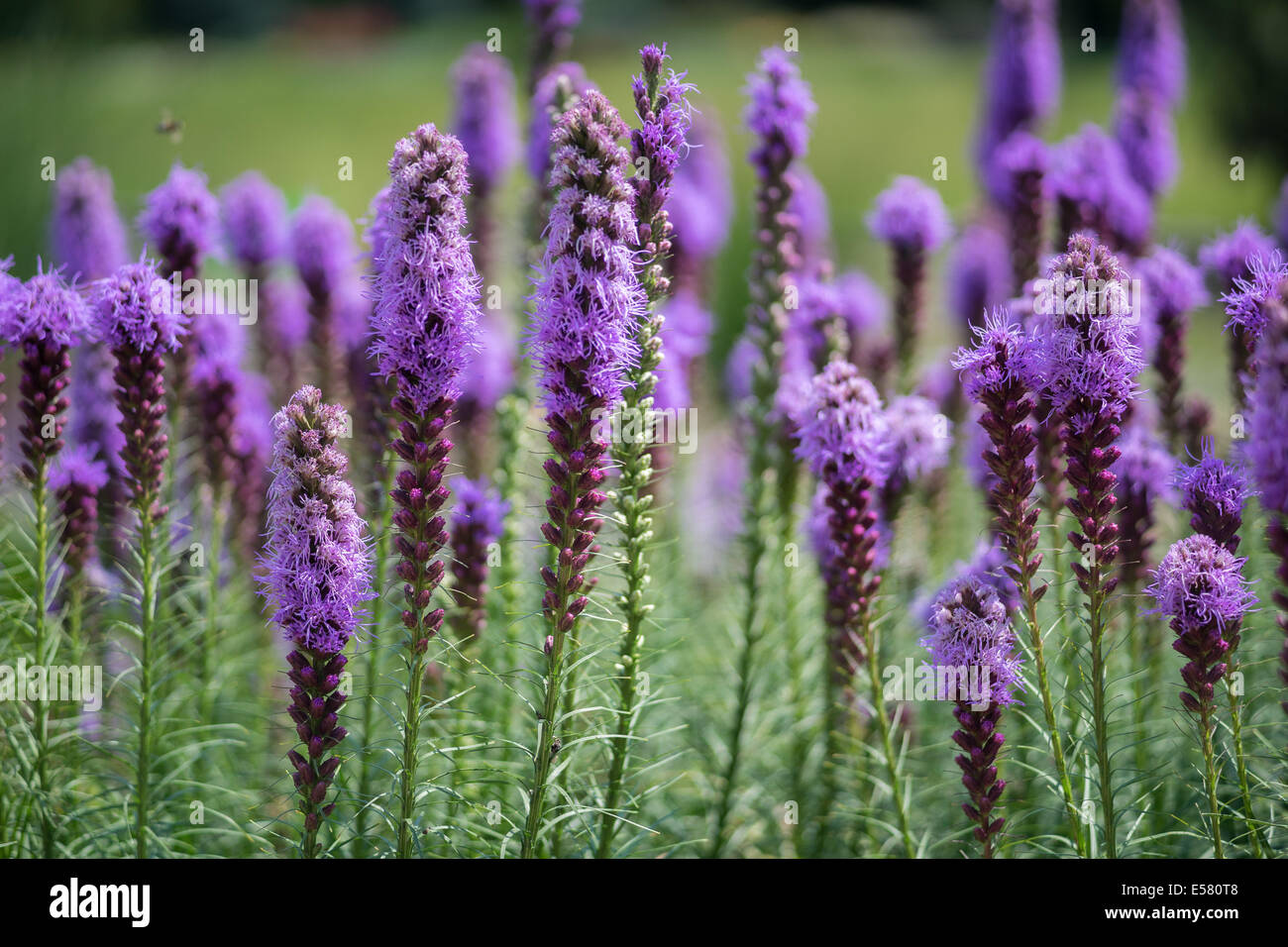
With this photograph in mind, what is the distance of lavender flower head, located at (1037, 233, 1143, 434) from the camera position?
118 inches

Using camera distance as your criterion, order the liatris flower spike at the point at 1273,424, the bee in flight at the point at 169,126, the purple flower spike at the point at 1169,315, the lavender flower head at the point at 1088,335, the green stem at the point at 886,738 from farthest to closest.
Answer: the bee in flight at the point at 169,126 → the purple flower spike at the point at 1169,315 → the green stem at the point at 886,738 → the lavender flower head at the point at 1088,335 → the liatris flower spike at the point at 1273,424

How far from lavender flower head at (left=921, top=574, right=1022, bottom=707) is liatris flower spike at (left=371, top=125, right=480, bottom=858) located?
1.51 metres

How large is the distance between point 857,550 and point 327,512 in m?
1.97

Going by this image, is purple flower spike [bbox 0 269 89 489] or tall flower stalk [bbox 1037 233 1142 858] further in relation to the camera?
purple flower spike [bbox 0 269 89 489]

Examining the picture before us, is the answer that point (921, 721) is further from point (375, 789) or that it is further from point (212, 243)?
point (212, 243)

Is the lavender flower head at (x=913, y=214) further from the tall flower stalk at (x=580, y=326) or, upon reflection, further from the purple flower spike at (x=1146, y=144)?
the tall flower stalk at (x=580, y=326)

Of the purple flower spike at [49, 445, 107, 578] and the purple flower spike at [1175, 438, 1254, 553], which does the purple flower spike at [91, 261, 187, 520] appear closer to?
the purple flower spike at [49, 445, 107, 578]

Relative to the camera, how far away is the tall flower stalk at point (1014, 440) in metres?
3.09

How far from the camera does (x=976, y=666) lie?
3109 millimetres

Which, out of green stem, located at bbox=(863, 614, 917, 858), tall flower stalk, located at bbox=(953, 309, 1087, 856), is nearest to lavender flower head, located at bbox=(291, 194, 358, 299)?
green stem, located at bbox=(863, 614, 917, 858)

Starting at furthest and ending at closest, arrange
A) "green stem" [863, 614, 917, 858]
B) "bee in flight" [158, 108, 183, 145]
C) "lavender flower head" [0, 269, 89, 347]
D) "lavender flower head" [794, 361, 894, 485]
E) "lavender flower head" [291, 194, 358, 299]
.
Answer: "lavender flower head" [291, 194, 358, 299], "bee in flight" [158, 108, 183, 145], "lavender flower head" [794, 361, 894, 485], "green stem" [863, 614, 917, 858], "lavender flower head" [0, 269, 89, 347]

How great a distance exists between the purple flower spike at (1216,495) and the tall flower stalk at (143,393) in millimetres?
3381

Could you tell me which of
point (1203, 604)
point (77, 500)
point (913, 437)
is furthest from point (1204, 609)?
point (77, 500)

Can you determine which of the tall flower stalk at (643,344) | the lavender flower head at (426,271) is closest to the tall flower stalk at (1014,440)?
the tall flower stalk at (643,344)
